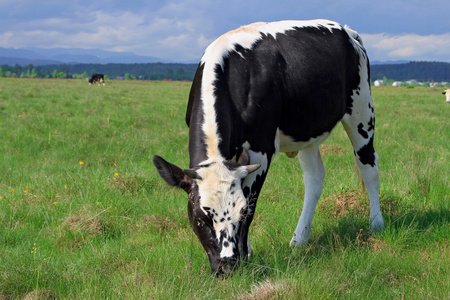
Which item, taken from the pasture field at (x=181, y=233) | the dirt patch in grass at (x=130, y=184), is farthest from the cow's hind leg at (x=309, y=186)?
the dirt patch in grass at (x=130, y=184)

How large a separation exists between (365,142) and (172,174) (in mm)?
2893

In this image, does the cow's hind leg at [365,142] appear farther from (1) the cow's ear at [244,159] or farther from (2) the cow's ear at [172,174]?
(2) the cow's ear at [172,174]

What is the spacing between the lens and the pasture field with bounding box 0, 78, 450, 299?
3.23m

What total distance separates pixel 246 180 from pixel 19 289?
6.16 feet

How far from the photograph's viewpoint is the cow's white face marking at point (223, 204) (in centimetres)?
314

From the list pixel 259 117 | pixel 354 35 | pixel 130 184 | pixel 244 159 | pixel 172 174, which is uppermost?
pixel 354 35

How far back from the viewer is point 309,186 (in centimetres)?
532

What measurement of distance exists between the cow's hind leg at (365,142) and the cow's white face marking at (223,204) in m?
2.54

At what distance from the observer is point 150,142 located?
981 centimetres

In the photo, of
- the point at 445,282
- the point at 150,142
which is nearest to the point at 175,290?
the point at 445,282

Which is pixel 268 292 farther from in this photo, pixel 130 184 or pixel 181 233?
pixel 130 184

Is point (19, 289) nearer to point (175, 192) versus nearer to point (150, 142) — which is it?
point (175, 192)

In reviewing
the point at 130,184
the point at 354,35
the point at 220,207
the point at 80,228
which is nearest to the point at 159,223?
the point at 80,228

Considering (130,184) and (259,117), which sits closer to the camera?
(259,117)
